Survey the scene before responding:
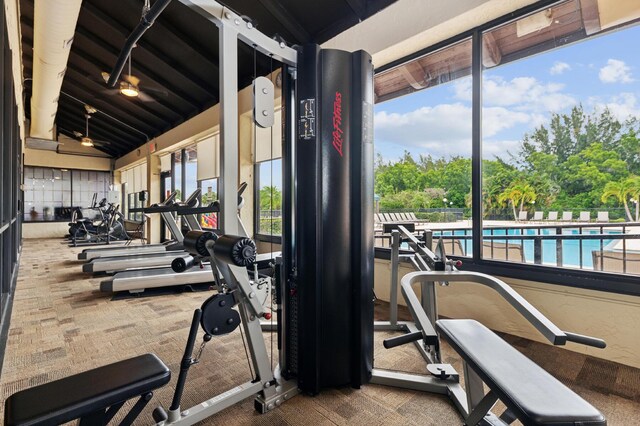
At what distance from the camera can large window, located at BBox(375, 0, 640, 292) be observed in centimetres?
251

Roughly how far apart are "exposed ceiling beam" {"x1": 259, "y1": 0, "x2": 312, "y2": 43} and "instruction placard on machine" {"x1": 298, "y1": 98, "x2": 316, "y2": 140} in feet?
8.95

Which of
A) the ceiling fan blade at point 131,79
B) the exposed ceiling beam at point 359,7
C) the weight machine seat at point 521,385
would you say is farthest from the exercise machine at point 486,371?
the ceiling fan blade at point 131,79

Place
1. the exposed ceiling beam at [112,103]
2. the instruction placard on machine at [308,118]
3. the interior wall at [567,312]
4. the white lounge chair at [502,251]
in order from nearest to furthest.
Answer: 1. the instruction placard on machine at [308,118]
2. the interior wall at [567,312]
3. the white lounge chair at [502,251]
4. the exposed ceiling beam at [112,103]

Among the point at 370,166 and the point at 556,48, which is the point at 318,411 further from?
the point at 556,48

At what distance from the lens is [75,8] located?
140 inches

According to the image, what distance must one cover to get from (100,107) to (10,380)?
9386mm

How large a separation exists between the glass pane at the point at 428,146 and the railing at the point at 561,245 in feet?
0.63

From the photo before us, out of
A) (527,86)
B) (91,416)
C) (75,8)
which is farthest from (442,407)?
(75,8)

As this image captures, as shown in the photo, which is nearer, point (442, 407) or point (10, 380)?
point (442, 407)

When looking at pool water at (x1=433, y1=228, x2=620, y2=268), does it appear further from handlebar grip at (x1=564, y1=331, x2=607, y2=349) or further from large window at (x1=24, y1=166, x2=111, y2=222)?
large window at (x1=24, y1=166, x2=111, y2=222)

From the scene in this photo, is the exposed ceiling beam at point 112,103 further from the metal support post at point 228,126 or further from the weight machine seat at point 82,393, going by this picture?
the weight machine seat at point 82,393

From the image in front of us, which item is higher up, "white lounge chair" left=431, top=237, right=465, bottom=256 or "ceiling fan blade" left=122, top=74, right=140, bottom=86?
"ceiling fan blade" left=122, top=74, right=140, bottom=86

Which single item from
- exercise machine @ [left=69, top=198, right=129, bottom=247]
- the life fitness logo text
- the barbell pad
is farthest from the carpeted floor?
exercise machine @ [left=69, top=198, right=129, bottom=247]

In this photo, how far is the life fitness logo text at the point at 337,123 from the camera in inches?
80.2
